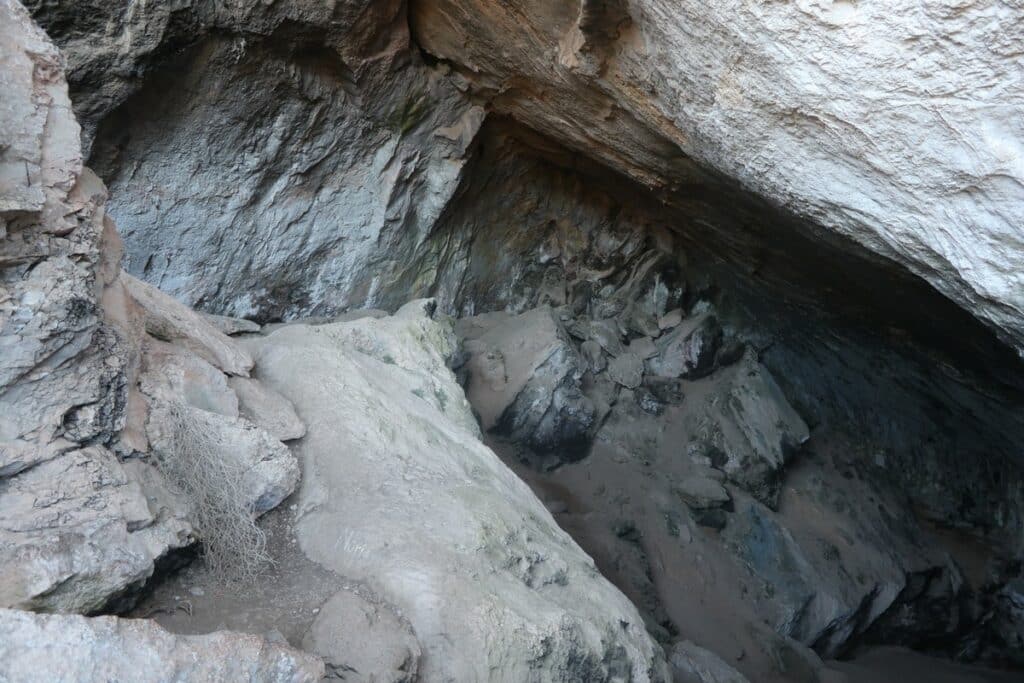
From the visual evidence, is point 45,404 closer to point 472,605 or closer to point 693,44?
point 472,605

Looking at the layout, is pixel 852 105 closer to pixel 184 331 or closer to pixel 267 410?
pixel 267 410

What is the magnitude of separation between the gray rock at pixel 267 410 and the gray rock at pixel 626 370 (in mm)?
4760

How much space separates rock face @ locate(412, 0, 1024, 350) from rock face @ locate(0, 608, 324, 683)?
3.16 meters

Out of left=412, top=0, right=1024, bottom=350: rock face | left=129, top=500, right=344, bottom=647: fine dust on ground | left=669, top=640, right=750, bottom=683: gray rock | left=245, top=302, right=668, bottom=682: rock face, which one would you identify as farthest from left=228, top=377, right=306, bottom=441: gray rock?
left=669, top=640, right=750, bottom=683: gray rock

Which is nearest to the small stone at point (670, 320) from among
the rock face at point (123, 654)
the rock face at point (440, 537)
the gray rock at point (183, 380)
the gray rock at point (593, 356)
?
the gray rock at point (593, 356)

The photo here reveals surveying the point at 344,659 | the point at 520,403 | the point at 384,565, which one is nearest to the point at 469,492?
the point at 384,565

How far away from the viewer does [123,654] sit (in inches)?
93.7

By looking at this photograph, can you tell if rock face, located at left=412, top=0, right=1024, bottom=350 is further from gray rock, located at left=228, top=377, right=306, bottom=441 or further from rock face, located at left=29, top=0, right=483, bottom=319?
gray rock, located at left=228, top=377, right=306, bottom=441

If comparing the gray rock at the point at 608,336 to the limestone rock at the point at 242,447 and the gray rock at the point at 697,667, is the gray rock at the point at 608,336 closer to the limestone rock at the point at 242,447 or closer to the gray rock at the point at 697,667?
the gray rock at the point at 697,667

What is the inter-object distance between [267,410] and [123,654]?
70.4 inches

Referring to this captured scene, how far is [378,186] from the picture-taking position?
6.78 meters

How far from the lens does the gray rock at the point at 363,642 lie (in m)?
2.96

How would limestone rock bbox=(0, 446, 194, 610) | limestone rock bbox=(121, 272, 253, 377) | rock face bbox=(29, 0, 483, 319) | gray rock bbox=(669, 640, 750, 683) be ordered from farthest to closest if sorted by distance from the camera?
gray rock bbox=(669, 640, 750, 683)
rock face bbox=(29, 0, 483, 319)
limestone rock bbox=(121, 272, 253, 377)
limestone rock bbox=(0, 446, 194, 610)

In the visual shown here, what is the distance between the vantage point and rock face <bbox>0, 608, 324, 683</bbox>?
7.39 feet
